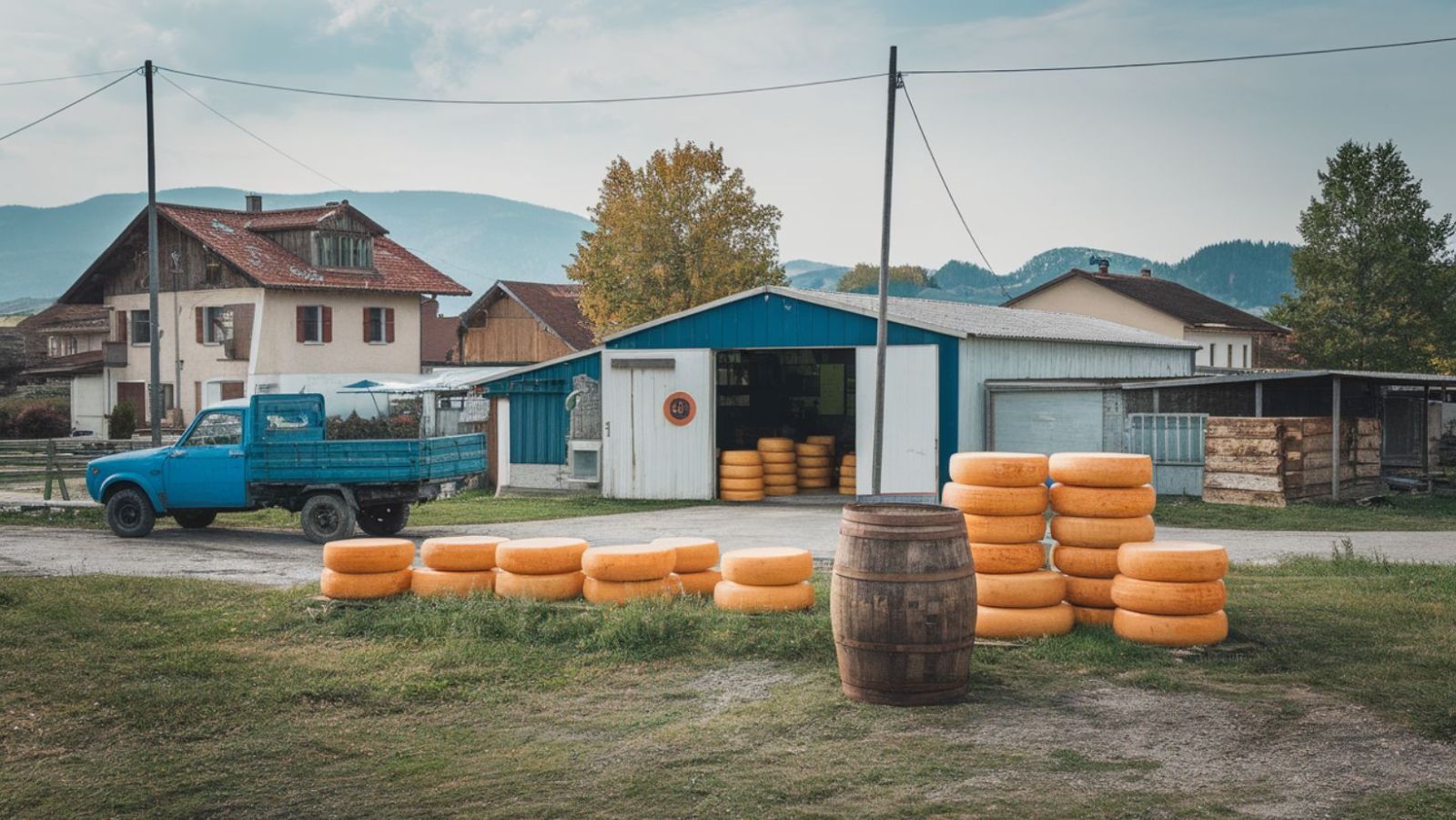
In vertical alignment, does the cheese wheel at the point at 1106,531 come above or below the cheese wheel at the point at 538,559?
above

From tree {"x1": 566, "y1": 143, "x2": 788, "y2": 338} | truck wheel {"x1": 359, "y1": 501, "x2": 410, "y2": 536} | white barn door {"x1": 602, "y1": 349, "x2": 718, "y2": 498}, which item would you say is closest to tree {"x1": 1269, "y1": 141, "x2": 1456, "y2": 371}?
tree {"x1": 566, "y1": 143, "x2": 788, "y2": 338}

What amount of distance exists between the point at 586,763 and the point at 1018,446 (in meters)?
19.3

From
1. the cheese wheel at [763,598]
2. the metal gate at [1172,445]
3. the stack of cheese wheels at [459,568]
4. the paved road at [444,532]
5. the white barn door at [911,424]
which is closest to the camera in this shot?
the cheese wheel at [763,598]

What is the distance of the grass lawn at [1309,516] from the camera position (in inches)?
827

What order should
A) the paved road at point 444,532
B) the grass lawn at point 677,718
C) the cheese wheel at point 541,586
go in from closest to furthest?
the grass lawn at point 677,718
the cheese wheel at point 541,586
the paved road at point 444,532

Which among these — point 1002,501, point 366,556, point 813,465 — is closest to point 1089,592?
point 1002,501

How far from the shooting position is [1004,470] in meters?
10.3

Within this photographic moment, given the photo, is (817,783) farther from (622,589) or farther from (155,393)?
(155,393)

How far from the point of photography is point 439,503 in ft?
89.3

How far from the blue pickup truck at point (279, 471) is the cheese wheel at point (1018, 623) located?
11713 mm

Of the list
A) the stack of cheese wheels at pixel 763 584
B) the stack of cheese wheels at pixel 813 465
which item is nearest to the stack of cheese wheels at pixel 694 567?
the stack of cheese wheels at pixel 763 584

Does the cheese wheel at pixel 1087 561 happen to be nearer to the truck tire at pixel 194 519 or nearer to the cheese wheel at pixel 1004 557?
the cheese wheel at pixel 1004 557

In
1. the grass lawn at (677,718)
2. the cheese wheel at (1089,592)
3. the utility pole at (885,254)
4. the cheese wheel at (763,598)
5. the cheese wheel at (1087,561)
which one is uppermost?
the utility pole at (885,254)

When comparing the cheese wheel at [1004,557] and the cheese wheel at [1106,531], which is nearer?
the cheese wheel at [1004,557]
